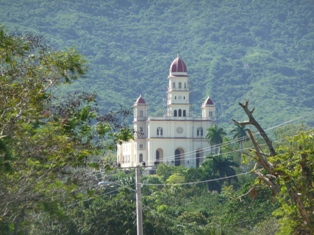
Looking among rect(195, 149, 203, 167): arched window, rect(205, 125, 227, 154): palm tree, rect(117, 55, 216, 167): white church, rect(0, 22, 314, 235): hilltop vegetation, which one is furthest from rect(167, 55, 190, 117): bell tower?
rect(0, 22, 314, 235): hilltop vegetation

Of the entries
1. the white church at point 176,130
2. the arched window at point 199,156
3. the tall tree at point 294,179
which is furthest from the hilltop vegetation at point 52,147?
the white church at point 176,130

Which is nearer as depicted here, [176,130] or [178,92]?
[178,92]

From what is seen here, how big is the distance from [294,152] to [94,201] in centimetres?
2725

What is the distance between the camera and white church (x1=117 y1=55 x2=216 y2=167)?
139m

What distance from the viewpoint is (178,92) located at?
140 metres

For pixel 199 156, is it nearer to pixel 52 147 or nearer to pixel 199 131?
pixel 199 131

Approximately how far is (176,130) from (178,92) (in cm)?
473

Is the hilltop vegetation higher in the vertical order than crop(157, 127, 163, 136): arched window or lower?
lower

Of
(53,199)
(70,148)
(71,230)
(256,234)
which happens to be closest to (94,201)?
(71,230)

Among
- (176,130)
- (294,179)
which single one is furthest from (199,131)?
(294,179)

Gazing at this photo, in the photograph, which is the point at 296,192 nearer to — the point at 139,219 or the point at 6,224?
the point at 6,224

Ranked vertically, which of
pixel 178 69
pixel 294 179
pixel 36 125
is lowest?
pixel 294 179

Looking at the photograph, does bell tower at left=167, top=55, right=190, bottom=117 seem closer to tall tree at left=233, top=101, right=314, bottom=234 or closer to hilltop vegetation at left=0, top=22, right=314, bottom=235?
hilltop vegetation at left=0, top=22, right=314, bottom=235

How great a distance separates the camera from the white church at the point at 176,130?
13900 centimetres
